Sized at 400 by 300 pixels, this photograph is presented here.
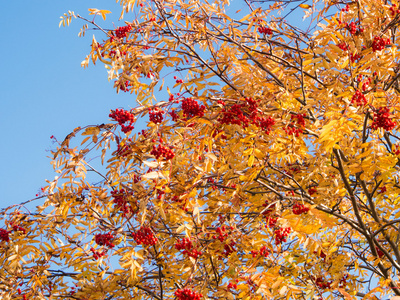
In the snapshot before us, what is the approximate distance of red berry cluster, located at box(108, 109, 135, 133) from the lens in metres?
4.01

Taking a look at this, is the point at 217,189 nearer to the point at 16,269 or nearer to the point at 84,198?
the point at 84,198

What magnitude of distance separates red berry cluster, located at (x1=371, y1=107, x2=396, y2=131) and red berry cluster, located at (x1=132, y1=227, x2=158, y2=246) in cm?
288

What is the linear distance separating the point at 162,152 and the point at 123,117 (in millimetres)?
591

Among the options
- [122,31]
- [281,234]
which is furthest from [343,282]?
[122,31]

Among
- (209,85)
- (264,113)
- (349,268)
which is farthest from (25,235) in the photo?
(349,268)

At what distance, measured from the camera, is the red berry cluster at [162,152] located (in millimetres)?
3812

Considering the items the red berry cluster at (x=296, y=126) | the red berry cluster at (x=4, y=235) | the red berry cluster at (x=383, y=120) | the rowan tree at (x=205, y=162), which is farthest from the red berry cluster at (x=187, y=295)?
the red berry cluster at (x=383, y=120)

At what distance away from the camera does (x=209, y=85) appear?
465 cm

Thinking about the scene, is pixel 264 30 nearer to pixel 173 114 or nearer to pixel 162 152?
pixel 173 114

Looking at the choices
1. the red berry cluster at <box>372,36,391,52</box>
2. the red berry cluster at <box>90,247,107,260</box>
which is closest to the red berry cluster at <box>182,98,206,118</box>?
the red berry cluster at <box>90,247,107,260</box>

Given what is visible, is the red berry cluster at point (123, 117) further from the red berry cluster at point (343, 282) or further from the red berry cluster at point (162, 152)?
the red berry cluster at point (343, 282)

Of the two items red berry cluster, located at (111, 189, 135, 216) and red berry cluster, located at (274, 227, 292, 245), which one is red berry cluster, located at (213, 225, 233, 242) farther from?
red berry cluster, located at (111, 189, 135, 216)

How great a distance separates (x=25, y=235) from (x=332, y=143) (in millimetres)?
4080

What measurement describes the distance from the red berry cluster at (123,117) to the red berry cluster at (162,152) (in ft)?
1.40
